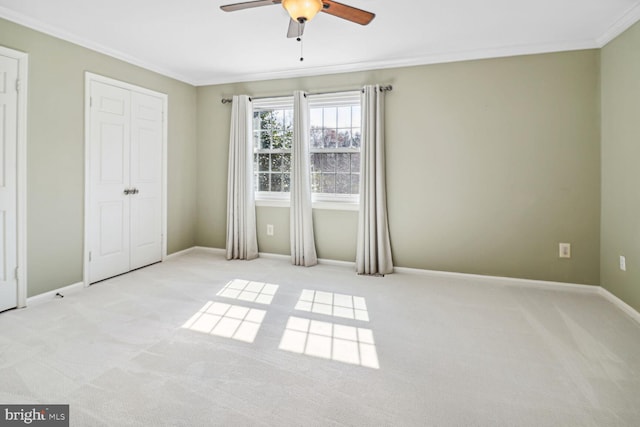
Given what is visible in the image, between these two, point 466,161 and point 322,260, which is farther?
point 322,260

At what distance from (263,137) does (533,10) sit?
330cm

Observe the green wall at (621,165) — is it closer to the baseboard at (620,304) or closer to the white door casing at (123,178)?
the baseboard at (620,304)

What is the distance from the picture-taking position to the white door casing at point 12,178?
276 centimetres

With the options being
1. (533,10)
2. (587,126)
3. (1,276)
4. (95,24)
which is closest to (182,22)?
(95,24)

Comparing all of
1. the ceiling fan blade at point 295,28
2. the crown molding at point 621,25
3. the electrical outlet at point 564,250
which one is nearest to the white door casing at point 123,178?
the ceiling fan blade at point 295,28

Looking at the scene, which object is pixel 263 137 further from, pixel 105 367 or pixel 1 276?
pixel 105 367

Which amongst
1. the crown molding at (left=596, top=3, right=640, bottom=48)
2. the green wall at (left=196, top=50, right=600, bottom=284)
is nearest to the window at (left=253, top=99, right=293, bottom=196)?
the green wall at (left=196, top=50, right=600, bottom=284)

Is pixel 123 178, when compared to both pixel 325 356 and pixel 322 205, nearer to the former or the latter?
pixel 322 205

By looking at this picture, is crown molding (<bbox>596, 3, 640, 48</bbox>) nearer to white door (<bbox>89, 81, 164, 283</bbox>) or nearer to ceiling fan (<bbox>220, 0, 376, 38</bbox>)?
ceiling fan (<bbox>220, 0, 376, 38</bbox>)

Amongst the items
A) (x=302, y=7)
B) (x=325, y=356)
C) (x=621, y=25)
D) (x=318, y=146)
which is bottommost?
(x=325, y=356)

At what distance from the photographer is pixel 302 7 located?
A: 196cm

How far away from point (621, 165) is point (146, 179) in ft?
16.2

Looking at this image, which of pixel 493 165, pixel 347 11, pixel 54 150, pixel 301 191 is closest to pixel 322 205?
pixel 301 191

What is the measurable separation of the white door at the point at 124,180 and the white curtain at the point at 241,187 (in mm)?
890
